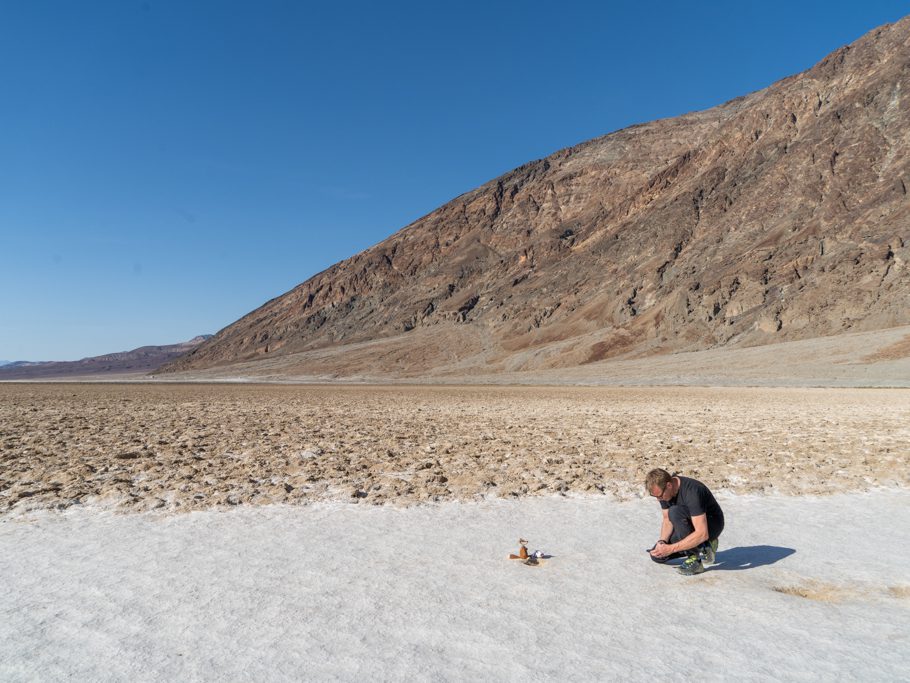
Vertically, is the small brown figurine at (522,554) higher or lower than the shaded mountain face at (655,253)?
lower

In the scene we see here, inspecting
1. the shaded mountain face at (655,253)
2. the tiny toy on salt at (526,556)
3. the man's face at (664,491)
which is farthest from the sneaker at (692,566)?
the shaded mountain face at (655,253)

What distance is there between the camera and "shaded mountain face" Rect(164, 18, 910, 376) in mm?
60188

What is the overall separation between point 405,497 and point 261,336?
108 meters

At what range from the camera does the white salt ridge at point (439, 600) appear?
13.0 ft

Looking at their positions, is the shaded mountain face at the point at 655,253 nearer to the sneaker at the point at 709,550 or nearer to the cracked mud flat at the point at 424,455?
the cracked mud flat at the point at 424,455

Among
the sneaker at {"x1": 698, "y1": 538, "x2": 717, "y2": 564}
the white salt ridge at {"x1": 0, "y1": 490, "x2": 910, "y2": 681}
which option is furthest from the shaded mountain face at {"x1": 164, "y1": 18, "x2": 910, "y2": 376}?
the sneaker at {"x1": 698, "y1": 538, "x2": 717, "y2": 564}

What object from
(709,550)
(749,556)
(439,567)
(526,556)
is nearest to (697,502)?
(709,550)

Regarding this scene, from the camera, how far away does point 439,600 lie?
498 centimetres

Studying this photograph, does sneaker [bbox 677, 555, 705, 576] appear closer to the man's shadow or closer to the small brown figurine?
the man's shadow

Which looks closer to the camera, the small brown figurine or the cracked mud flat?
the small brown figurine

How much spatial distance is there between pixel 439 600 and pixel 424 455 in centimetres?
736

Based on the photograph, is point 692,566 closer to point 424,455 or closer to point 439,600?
point 439,600

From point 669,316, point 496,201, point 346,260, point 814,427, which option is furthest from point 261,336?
point 814,427

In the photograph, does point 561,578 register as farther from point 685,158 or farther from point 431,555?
point 685,158
